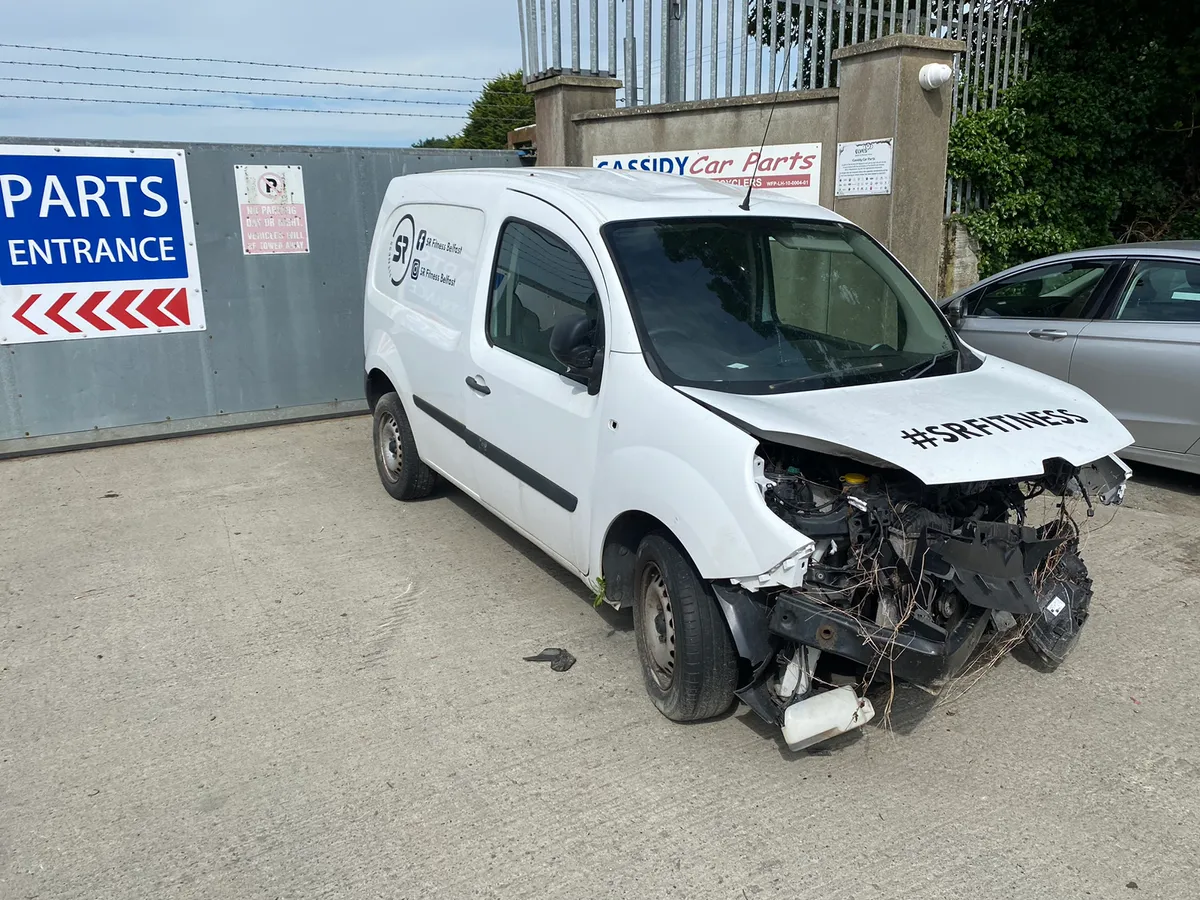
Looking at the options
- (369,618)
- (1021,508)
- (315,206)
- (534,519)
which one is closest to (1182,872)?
(1021,508)

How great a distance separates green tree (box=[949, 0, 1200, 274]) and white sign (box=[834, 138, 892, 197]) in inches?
118

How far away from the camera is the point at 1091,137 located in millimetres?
10914

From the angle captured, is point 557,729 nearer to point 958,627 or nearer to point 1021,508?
point 958,627

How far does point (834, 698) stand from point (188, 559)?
12.6ft

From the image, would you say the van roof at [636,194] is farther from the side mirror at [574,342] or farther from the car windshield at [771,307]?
the side mirror at [574,342]

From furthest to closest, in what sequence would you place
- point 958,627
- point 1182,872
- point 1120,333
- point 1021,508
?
point 1120,333
point 1021,508
point 958,627
point 1182,872

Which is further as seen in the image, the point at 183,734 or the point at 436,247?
the point at 436,247

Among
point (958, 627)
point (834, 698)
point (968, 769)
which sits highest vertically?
point (958, 627)

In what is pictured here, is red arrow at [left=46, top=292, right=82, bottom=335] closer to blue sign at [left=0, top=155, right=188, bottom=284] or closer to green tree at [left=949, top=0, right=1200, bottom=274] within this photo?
blue sign at [left=0, top=155, right=188, bottom=284]

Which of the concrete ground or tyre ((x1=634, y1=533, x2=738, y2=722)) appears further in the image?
tyre ((x1=634, y1=533, x2=738, y2=722))

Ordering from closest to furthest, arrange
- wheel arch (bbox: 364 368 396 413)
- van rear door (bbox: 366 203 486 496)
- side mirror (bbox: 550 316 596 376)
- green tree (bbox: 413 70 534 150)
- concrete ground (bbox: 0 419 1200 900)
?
concrete ground (bbox: 0 419 1200 900), side mirror (bbox: 550 316 596 376), van rear door (bbox: 366 203 486 496), wheel arch (bbox: 364 368 396 413), green tree (bbox: 413 70 534 150)

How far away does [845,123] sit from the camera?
7.65 m

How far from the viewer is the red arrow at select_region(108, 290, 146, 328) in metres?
7.76

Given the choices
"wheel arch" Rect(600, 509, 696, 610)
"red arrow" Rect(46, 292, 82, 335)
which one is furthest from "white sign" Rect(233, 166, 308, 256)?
"wheel arch" Rect(600, 509, 696, 610)
